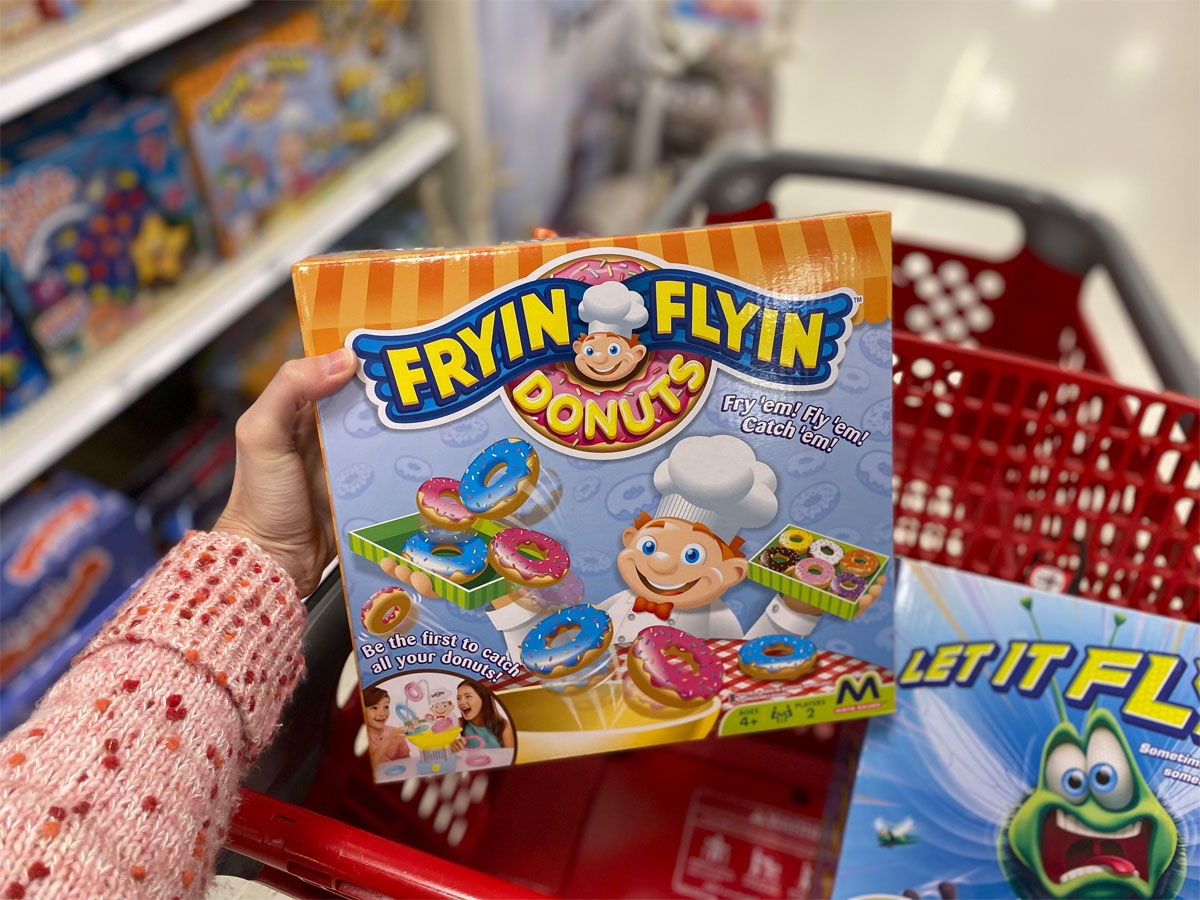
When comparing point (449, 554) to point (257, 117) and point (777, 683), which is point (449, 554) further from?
point (257, 117)

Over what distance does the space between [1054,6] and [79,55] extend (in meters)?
4.36

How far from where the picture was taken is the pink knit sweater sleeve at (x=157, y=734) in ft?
1.40

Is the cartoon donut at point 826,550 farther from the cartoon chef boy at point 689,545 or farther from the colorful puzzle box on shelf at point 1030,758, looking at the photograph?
the colorful puzzle box on shelf at point 1030,758

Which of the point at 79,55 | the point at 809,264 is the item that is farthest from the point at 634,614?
the point at 79,55

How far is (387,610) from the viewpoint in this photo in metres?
0.58

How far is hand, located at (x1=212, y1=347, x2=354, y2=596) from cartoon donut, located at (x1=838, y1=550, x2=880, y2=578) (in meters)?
0.36

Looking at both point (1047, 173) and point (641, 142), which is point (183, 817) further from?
point (1047, 173)

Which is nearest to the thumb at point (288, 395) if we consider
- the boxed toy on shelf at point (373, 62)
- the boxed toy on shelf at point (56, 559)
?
the boxed toy on shelf at point (56, 559)

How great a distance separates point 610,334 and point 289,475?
0.81 feet

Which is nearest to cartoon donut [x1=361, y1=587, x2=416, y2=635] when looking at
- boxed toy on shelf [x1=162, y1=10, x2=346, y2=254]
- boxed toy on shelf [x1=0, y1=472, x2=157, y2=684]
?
boxed toy on shelf [x1=0, y1=472, x2=157, y2=684]

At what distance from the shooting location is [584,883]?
0.82 meters

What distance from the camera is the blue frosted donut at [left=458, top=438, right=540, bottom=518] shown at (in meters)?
0.56

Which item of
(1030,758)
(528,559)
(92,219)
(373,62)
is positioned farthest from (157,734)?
(373,62)

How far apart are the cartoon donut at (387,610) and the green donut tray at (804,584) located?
239 millimetres
